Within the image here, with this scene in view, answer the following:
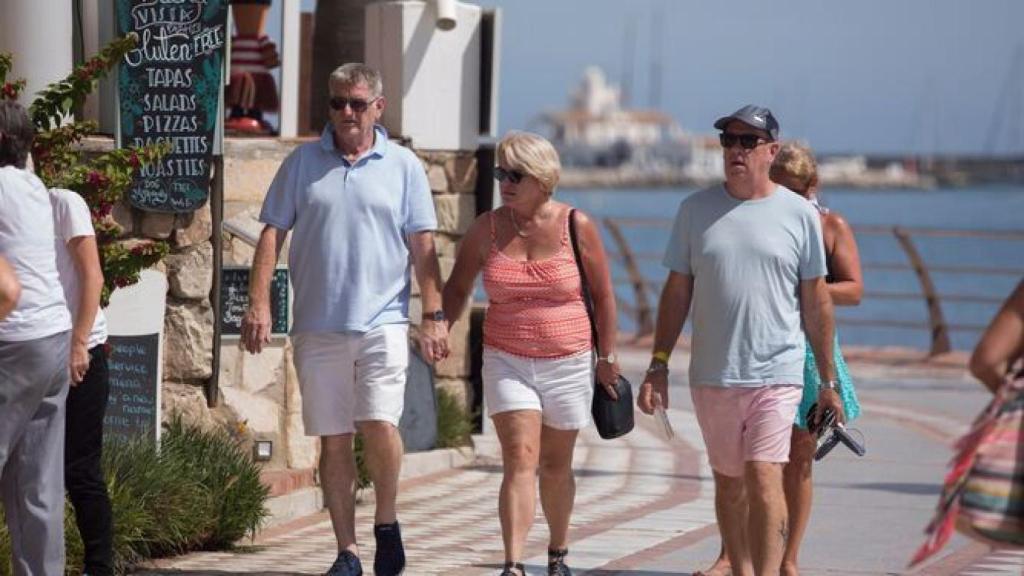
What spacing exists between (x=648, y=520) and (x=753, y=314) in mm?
3101

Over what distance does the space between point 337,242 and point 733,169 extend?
1483 mm

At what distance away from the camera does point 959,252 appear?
355ft

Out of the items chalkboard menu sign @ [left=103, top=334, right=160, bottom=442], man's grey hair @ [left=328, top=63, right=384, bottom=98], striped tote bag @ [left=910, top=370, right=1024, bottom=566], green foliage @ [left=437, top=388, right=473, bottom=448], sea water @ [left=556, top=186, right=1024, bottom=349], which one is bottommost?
sea water @ [left=556, top=186, right=1024, bottom=349]

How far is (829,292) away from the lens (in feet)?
26.7

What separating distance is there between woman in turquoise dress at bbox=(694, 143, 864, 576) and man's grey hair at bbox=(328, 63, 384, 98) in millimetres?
1540

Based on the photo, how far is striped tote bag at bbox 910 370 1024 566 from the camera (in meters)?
5.47

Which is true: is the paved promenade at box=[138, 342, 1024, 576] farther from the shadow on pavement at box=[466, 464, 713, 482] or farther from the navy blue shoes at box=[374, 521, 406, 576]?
the navy blue shoes at box=[374, 521, 406, 576]

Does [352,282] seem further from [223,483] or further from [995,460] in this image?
[995,460]

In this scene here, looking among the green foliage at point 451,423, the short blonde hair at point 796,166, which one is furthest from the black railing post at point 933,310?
the short blonde hair at point 796,166

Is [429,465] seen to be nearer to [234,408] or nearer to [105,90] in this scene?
[234,408]

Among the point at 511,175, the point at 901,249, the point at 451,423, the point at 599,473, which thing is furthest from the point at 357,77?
the point at 901,249

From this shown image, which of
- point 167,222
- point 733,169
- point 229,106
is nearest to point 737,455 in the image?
point 733,169

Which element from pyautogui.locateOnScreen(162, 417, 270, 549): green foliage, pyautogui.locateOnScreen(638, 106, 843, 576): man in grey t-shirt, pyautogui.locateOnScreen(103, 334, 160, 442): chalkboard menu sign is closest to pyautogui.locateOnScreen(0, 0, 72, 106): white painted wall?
pyautogui.locateOnScreen(103, 334, 160, 442): chalkboard menu sign

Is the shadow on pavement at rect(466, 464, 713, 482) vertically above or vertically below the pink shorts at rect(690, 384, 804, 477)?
below
